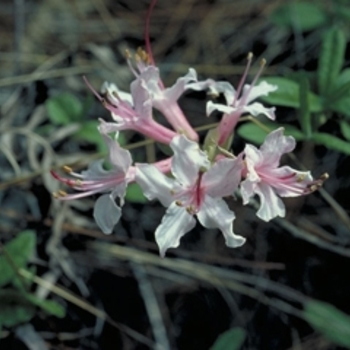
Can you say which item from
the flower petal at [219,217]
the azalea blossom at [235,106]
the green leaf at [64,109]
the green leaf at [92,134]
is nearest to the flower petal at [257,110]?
the azalea blossom at [235,106]

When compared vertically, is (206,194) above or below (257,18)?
above

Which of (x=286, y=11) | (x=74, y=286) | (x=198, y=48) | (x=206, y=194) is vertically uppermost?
(x=206, y=194)

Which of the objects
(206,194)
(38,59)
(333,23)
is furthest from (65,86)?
(206,194)

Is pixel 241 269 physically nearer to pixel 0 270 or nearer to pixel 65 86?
pixel 0 270

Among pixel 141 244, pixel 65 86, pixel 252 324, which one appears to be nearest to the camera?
pixel 252 324

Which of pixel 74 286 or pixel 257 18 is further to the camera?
pixel 257 18
